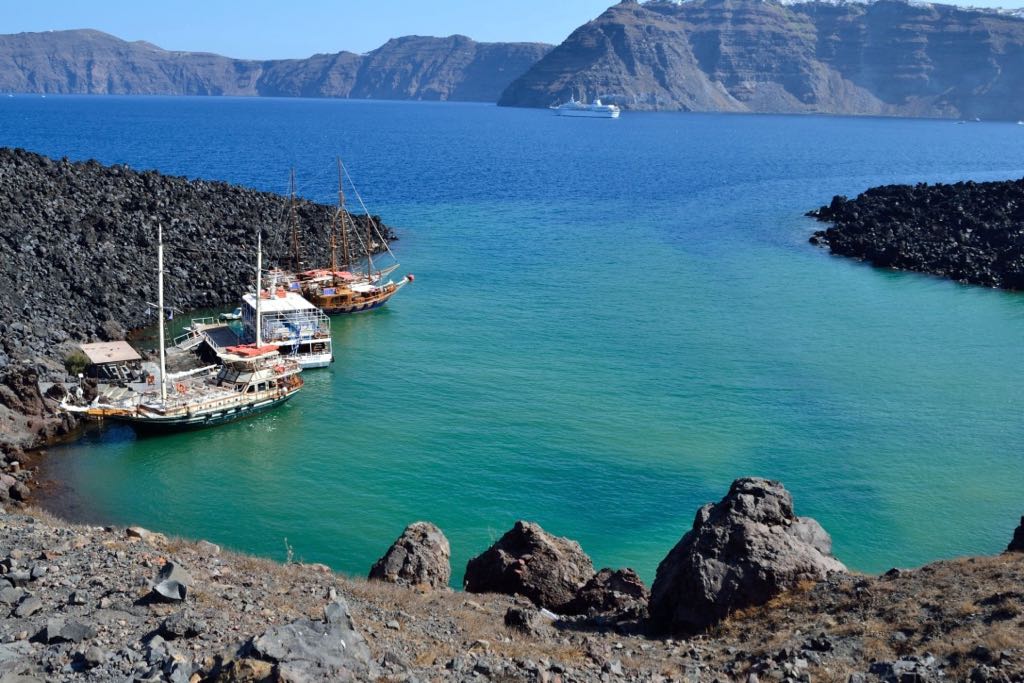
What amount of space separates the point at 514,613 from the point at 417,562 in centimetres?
414

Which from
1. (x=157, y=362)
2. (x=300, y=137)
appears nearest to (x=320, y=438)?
(x=157, y=362)

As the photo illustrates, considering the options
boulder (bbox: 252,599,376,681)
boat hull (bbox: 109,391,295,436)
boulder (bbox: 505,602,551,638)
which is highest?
boulder (bbox: 252,599,376,681)

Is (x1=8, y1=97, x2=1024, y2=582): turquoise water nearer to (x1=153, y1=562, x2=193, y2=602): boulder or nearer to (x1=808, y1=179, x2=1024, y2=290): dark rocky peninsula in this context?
(x1=808, y1=179, x2=1024, y2=290): dark rocky peninsula

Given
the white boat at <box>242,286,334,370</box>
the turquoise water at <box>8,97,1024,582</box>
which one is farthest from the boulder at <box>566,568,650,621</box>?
the white boat at <box>242,286,334,370</box>

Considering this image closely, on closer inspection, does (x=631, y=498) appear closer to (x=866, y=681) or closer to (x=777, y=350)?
(x=866, y=681)

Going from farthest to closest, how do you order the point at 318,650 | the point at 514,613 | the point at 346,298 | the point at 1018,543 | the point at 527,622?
the point at 346,298
the point at 1018,543
the point at 514,613
the point at 527,622
the point at 318,650

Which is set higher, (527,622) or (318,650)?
(318,650)

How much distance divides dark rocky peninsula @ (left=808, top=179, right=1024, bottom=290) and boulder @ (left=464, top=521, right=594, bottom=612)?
2169 inches

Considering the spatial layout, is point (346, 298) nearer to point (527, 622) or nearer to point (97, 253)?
point (97, 253)

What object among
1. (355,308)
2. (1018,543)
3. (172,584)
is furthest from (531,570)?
(355,308)

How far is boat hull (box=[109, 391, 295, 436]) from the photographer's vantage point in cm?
3812

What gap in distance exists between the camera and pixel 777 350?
50.5 m

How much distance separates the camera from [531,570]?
23.5 m

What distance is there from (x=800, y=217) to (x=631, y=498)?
237 feet
